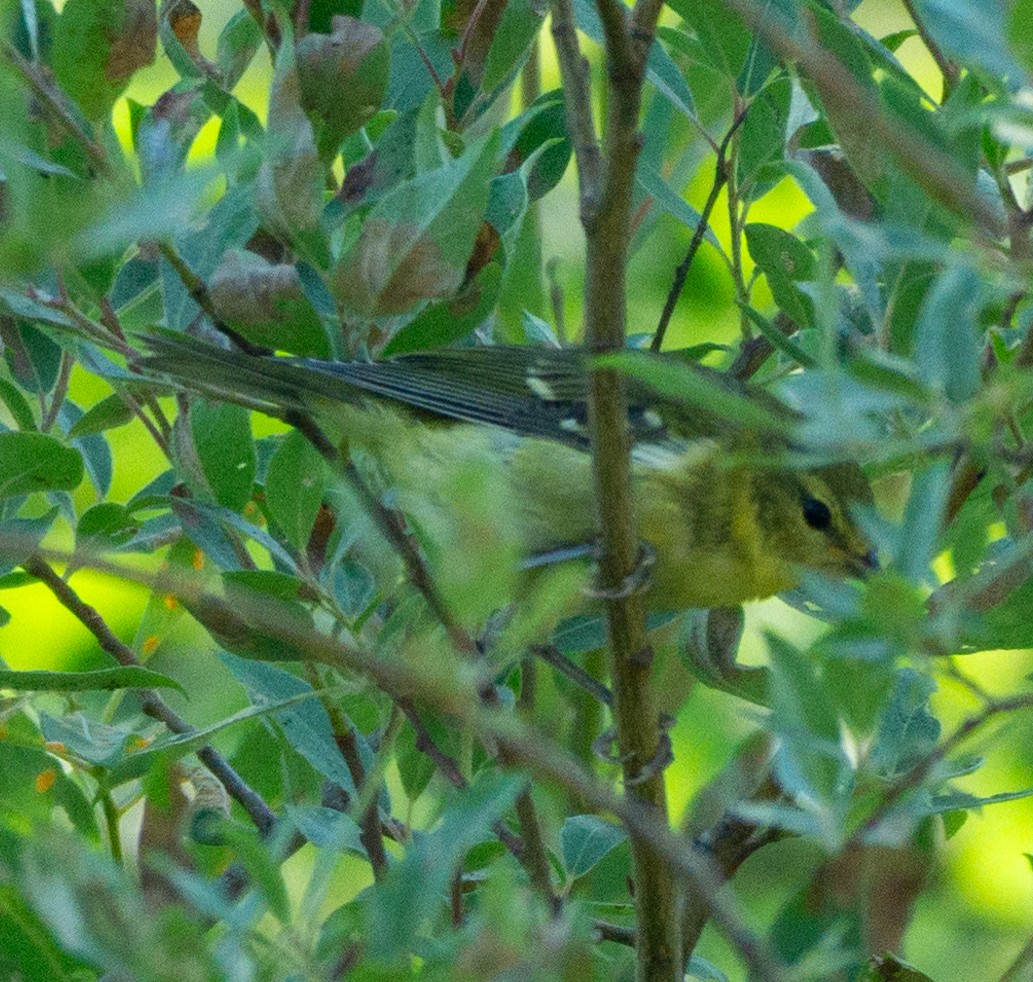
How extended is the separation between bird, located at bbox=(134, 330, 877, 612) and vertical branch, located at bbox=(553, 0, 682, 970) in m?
0.65

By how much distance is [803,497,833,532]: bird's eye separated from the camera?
283cm

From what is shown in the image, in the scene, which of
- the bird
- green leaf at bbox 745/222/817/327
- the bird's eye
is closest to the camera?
Answer: green leaf at bbox 745/222/817/327

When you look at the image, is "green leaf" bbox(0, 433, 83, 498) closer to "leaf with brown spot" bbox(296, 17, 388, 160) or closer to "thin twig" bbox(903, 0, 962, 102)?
"leaf with brown spot" bbox(296, 17, 388, 160)

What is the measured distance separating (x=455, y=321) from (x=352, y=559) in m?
0.45

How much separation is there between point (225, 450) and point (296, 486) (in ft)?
0.40

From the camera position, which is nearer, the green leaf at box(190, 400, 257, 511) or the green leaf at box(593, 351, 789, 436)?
the green leaf at box(593, 351, 789, 436)

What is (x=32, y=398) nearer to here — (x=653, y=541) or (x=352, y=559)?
(x=352, y=559)

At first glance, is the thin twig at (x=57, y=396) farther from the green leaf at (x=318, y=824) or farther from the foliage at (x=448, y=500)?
the green leaf at (x=318, y=824)

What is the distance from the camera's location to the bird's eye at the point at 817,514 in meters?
2.83

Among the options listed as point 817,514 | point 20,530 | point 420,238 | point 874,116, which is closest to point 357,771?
point 20,530

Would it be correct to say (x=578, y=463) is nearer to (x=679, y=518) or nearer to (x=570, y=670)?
(x=679, y=518)

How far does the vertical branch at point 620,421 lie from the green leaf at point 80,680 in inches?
20.9

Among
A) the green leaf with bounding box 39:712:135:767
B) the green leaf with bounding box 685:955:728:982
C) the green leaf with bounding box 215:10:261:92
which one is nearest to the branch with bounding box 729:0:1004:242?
the green leaf with bounding box 39:712:135:767

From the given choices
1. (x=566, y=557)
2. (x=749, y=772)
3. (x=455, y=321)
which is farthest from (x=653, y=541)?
(x=455, y=321)
